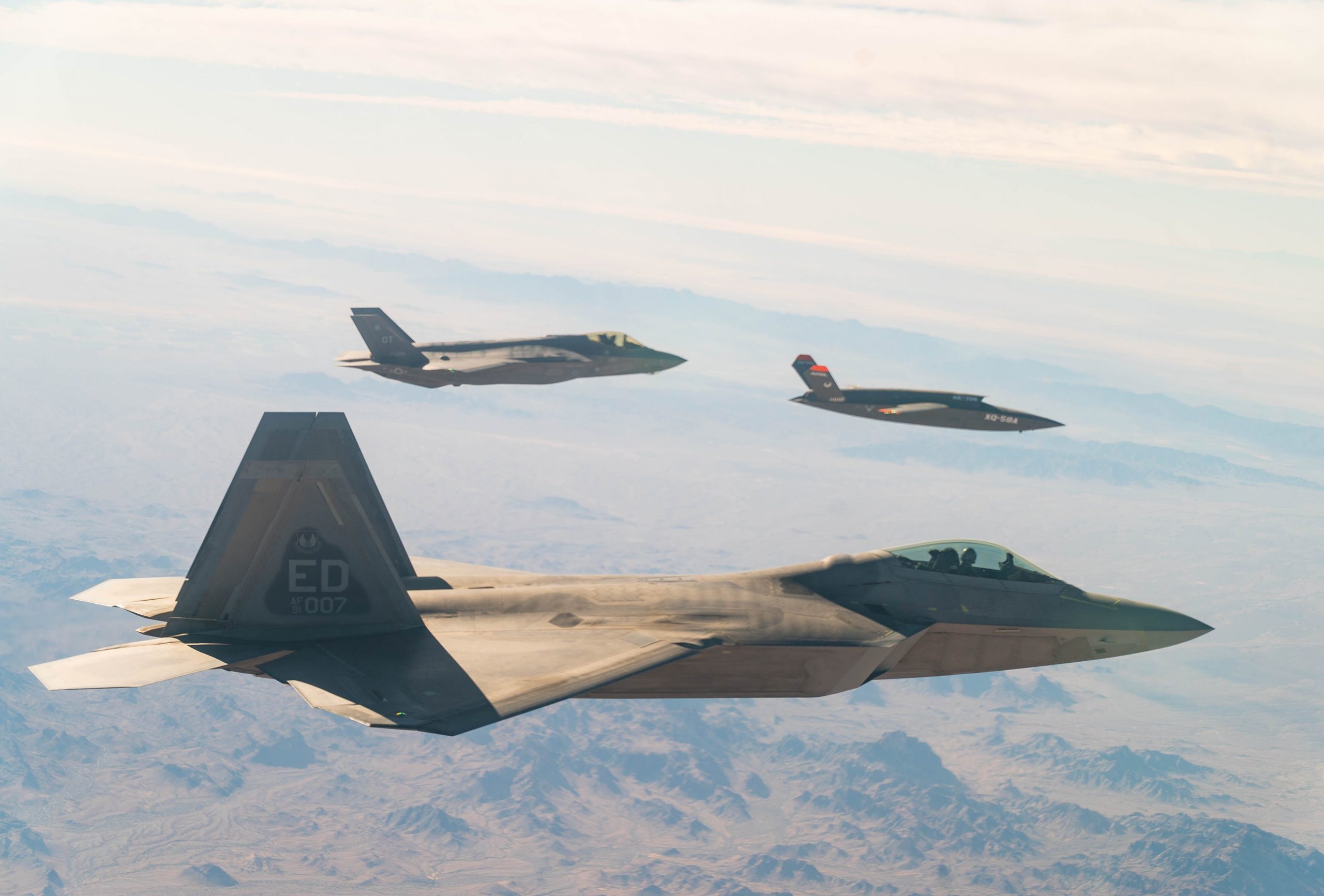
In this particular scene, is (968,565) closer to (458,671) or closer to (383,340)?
(458,671)

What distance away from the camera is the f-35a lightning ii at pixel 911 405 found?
82.4 m

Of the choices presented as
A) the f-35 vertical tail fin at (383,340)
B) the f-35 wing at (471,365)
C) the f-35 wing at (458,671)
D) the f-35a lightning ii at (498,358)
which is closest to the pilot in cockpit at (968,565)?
the f-35 wing at (458,671)

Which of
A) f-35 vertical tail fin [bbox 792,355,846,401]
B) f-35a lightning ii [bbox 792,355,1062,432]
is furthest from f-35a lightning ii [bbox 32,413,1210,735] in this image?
f-35 vertical tail fin [bbox 792,355,846,401]

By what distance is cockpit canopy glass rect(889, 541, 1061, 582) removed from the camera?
28406 mm

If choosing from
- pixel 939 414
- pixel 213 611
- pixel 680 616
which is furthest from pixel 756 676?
pixel 939 414

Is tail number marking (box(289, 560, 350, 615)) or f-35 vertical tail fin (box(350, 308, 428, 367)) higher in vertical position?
f-35 vertical tail fin (box(350, 308, 428, 367))

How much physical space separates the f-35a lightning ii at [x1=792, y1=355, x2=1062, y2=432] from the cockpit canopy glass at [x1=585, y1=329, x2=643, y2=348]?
45.7ft

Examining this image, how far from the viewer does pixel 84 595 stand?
26734 mm

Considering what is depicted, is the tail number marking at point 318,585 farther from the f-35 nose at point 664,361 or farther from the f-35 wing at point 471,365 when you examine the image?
the f-35 nose at point 664,361

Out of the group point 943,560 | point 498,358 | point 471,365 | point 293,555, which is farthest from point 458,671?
point 498,358

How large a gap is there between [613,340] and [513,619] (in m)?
61.3

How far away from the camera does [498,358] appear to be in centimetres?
8538

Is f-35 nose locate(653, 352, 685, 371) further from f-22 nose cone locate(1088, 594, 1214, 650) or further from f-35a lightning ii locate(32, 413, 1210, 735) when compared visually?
f-22 nose cone locate(1088, 594, 1214, 650)

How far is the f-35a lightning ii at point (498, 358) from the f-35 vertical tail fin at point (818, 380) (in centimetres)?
1040
